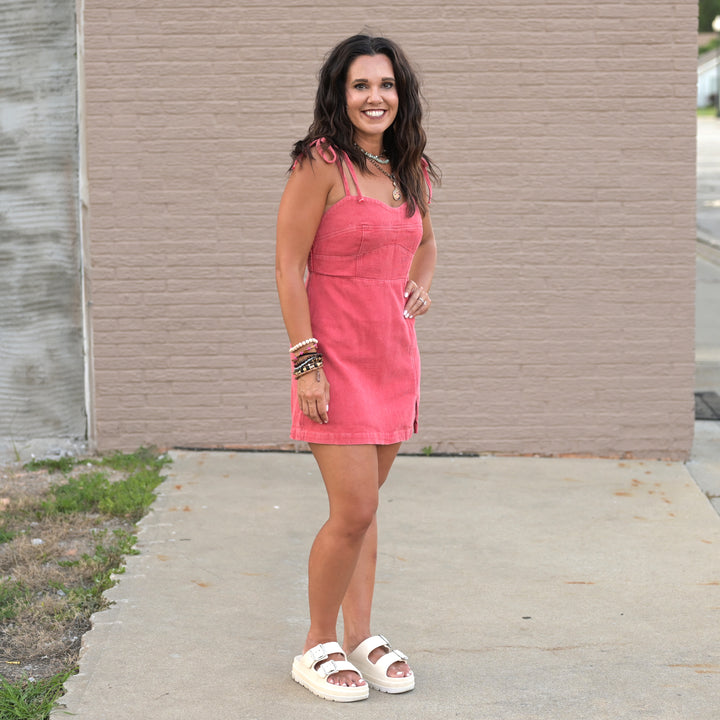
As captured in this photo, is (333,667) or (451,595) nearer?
(333,667)

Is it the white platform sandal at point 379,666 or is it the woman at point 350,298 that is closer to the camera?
the woman at point 350,298

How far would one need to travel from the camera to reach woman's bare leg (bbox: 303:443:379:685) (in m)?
3.43

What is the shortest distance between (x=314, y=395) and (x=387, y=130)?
848 mm

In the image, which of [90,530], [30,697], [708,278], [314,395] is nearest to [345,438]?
[314,395]

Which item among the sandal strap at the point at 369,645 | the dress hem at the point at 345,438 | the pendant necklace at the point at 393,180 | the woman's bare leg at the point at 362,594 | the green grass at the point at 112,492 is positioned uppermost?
the pendant necklace at the point at 393,180

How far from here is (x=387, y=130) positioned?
11.8 ft

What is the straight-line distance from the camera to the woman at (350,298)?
3398mm

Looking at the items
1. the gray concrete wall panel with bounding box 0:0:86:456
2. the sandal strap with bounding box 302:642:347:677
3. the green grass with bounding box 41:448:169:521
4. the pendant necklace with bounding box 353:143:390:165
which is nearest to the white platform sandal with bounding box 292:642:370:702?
the sandal strap with bounding box 302:642:347:677

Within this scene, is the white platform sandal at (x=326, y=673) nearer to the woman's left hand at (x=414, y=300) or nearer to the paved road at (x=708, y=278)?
the woman's left hand at (x=414, y=300)

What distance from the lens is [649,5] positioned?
6.17 metres

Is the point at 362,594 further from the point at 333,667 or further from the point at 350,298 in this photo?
the point at 350,298

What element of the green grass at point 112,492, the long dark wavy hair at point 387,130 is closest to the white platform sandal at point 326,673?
the long dark wavy hair at point 387,130

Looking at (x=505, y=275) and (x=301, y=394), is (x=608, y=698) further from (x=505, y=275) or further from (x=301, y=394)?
(x=505, y=275)

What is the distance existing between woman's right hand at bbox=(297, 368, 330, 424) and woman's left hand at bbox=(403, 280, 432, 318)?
1.26 feet
